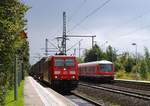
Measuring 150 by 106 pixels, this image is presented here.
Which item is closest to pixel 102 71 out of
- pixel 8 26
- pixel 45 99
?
pixel 45 99

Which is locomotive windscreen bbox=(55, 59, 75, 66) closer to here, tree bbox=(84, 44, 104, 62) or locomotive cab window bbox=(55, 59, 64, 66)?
locomotive cab window bbox=(55, 59, 64, 66)

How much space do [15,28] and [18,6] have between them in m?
1.18

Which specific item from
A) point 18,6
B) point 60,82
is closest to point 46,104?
point 18,6

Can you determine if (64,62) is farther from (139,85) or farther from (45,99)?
(45,99)

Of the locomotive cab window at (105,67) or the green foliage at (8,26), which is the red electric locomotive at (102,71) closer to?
the locomotive cab window at (105,67)

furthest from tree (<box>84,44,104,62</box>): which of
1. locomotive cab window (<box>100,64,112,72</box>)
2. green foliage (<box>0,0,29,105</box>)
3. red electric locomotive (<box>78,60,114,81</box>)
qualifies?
green foliage (<box>0,0,29,105</box>)

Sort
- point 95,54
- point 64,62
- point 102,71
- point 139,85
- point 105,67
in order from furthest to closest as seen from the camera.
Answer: point 95,54
point 105,67
point 102,71
point 139,85
point 64,62

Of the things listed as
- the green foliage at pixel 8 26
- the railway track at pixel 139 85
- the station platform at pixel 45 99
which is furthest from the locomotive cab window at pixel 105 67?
the green foliage at pixel 8 26

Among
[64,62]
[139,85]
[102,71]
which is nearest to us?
[64,62]

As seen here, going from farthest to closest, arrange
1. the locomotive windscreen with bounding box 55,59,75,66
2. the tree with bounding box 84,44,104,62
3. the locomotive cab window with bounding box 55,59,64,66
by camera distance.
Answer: the tree with bounding box 84,44,104,62 < the locomotive cab window with bounding box 55,59,64,66 < the locomotive windscreen with bounding box 55,59,75,66

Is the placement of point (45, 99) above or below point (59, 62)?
below

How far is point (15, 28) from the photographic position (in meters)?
15.1

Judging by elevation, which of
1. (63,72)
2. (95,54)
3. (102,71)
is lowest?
(63,72)

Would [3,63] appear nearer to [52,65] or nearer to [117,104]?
[117,104]
